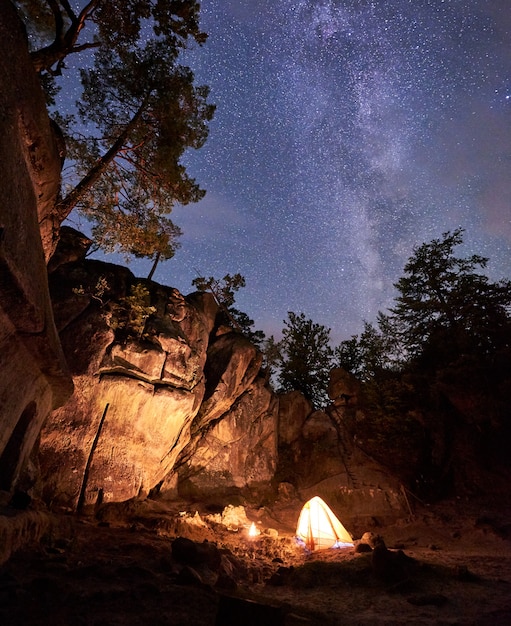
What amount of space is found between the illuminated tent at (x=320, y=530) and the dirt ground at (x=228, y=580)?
678mm

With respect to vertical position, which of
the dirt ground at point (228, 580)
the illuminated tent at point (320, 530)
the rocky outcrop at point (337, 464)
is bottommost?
the dirt ground at point (228, 580)

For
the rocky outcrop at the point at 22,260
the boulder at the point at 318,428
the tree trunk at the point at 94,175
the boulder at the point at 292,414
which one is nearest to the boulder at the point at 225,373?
the boulder at the point at 292,414

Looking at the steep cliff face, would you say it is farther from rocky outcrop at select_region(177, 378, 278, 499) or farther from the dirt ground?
the dirt ground

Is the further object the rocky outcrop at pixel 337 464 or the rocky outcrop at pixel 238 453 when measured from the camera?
the rocky outcrop at pixel 238 453

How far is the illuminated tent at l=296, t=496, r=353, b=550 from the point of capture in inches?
524

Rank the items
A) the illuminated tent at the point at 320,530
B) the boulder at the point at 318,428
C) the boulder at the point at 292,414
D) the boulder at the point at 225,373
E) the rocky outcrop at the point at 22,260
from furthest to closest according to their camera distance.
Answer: the boulder at the point at 292,414, the boulder at the point at 318,428, the boulder at the point at 225,373, the illuminated tent at the point at 320,530, the rocky outcrop at the point at 22,260

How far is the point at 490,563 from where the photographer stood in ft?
31.9

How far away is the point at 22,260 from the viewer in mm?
6047

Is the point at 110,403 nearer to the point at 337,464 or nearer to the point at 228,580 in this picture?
the point at 228,580

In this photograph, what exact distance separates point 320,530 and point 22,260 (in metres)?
14.3

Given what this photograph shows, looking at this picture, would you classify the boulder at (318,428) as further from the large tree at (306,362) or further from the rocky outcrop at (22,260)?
the rocky outcrop at (22,260)

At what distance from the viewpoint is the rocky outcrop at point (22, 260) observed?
6.00 m

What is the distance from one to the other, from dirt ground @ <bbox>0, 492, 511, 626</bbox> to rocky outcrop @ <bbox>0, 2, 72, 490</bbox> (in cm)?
284

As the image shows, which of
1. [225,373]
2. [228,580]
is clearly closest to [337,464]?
[225,373]
